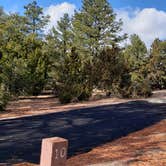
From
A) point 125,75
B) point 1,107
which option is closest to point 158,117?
point 1,107

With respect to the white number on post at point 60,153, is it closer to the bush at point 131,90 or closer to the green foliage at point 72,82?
the green foliage at point 72,82

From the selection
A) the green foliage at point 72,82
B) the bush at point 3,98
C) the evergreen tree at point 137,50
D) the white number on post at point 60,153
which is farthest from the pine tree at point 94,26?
the white number on post at point 60,153

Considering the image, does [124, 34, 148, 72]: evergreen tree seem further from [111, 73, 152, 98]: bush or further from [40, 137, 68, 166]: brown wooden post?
[40, 137, 68, 166]: brown wooden post

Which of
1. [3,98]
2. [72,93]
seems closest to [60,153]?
[3,98]

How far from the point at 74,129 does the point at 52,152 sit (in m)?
8.02

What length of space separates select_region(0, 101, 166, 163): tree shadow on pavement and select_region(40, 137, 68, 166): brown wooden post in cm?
409

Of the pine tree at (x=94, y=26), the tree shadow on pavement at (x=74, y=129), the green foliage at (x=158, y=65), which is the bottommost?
the tree shadow on pavement at (x=74, y=129)

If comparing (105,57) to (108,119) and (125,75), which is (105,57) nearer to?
(125,75)

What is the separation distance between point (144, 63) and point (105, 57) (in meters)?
17.7

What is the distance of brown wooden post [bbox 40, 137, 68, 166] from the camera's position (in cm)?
297

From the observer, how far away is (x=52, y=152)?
9.77 ft

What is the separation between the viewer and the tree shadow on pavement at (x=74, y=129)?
801cm

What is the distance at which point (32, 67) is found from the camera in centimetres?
3519

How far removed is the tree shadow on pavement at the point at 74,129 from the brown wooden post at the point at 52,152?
161 inches
